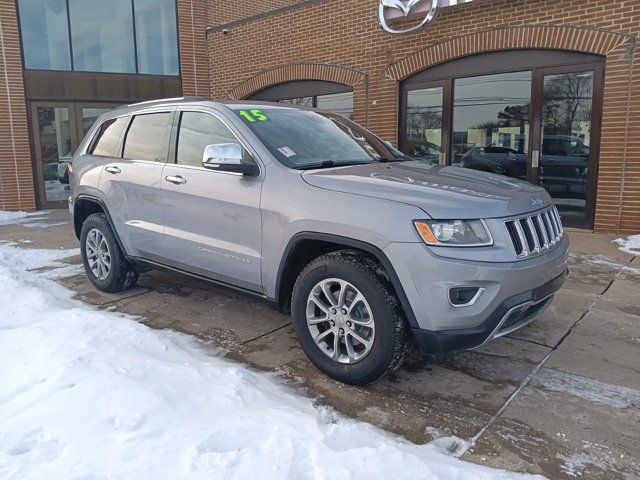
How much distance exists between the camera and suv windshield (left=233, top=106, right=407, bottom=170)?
382cm

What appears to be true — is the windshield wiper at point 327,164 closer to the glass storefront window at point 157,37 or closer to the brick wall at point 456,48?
the brick wall at point 456,48

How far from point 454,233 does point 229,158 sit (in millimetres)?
1616

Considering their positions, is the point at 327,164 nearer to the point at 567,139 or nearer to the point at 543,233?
the point at 543,233

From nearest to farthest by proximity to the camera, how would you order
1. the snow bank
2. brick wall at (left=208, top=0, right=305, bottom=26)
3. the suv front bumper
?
the snow bank < the suv front bumper < brick wall at (left=208, top=0, right=305, bottom=26)

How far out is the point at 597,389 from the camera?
3324 millimetres

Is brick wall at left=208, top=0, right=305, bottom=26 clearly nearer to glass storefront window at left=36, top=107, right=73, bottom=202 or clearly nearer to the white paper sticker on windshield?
glass storefront window at left=36, top=107, right=73, bottom=202

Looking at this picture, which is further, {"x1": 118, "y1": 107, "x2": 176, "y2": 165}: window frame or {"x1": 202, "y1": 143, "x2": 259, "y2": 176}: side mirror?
{"x1": 118, "y1": 107, "x2": 176, "y2": 165}: window frame

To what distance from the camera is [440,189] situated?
315 centimetres

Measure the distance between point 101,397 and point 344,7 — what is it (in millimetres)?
9486

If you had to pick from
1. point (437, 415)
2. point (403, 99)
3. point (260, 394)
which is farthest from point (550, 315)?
point (403, 99)

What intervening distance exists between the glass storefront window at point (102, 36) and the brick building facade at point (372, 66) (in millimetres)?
375

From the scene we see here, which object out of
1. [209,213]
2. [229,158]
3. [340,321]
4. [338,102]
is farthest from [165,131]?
[338,102]

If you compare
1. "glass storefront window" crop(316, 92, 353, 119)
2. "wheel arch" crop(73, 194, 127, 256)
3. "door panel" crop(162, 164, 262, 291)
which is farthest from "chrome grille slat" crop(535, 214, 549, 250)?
"glass storefront window" crop(316, 92, 353, 119)

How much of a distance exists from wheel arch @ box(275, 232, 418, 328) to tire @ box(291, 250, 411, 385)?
0.07 meters
